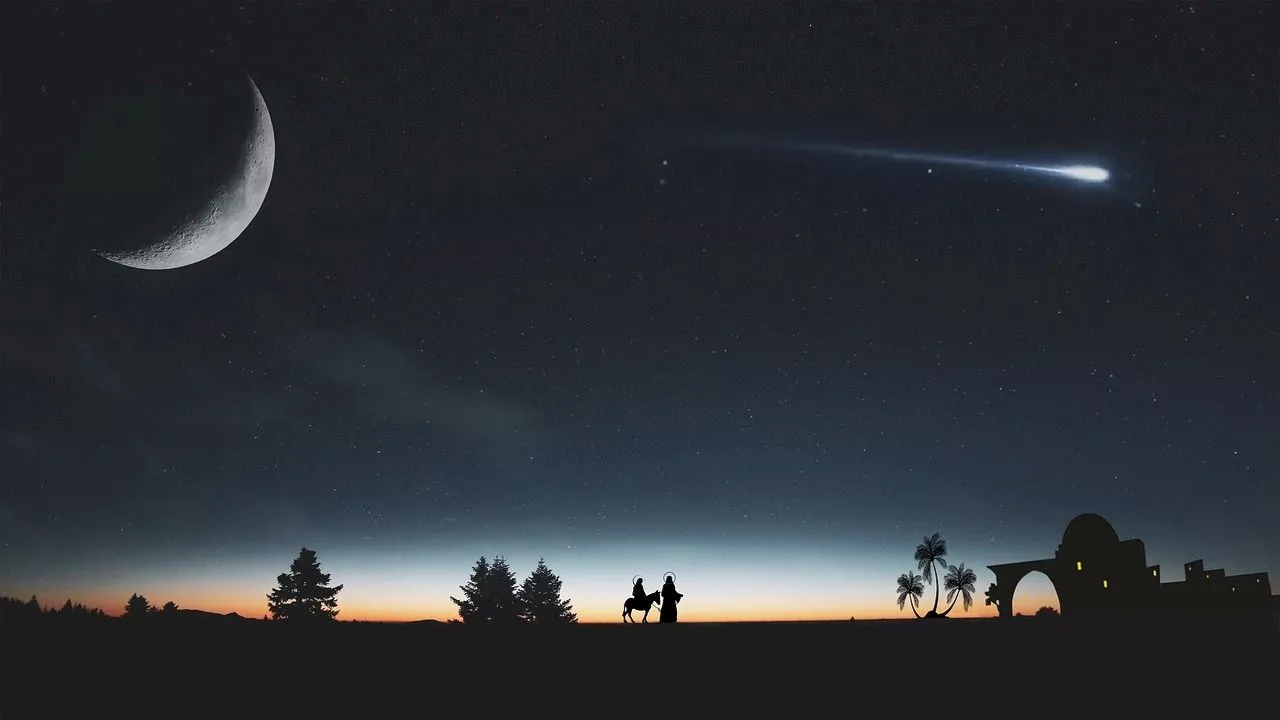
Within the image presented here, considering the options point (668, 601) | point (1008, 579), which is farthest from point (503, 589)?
point (668, 601)

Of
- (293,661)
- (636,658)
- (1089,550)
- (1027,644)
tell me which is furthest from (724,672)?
(1089,550)

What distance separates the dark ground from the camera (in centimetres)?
815

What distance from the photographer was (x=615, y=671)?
859cm

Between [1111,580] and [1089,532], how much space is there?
2.40 m

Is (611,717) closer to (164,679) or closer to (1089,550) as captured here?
(164,679)

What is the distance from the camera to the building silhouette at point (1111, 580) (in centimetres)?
3553

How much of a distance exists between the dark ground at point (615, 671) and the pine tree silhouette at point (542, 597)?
74300 mm

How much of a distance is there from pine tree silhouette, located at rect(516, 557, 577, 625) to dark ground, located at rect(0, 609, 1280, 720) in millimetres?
74300

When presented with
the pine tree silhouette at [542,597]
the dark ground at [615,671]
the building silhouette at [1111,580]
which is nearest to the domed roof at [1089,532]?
the building silhouette at [1111,580]

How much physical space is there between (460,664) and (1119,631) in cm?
785

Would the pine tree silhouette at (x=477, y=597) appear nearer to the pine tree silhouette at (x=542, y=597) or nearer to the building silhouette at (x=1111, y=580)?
the pine tree silhouette at (x=542, y=597)

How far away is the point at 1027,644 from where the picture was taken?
9.41 meters

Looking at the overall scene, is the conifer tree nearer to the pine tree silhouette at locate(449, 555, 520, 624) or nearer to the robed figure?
the pine tree silhouette at locate(449, 555, 520, 624)

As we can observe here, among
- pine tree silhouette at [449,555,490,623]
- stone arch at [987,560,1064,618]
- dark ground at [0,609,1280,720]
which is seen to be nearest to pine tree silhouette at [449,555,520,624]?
pine tree silhouette at [449,555,490,623]
